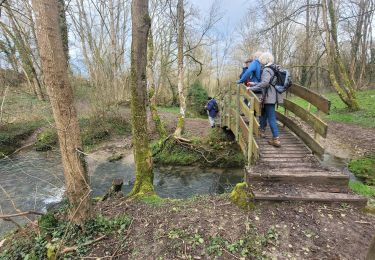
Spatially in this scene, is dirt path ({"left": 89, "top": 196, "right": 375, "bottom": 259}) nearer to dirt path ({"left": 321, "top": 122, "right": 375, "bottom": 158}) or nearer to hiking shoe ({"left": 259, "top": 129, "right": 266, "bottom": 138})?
hiking shoe ({"left": 259, "top": 129, "right": 266, "bottom": 138})

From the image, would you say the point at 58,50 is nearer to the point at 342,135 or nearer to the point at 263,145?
the point at 263,145

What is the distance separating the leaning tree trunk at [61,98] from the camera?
3.37m

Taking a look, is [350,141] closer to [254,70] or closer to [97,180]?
[254,70]

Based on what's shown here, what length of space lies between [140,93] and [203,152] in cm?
589

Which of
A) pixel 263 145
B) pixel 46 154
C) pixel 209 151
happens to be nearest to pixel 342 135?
pixel 209 151

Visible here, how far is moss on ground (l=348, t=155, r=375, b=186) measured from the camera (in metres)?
6.74

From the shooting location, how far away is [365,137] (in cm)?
970

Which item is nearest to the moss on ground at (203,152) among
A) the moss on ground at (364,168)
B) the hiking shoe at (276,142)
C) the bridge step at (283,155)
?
the moss on ground at (364,168)

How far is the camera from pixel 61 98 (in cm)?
365

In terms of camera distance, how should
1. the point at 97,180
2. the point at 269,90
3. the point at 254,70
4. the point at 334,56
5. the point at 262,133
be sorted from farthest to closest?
the point at 334,56 < the point at 97,180 < the point at 262,133 < the point at 254,70 < the point at 269,90

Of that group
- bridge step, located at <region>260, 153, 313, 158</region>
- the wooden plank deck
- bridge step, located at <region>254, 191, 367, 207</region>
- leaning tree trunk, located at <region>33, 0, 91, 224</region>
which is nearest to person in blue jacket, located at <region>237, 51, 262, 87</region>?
bridge step, located at <region>260, 153, 313, 158</region>

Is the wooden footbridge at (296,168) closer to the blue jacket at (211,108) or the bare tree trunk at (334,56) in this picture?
the blue jacket at (211,108)

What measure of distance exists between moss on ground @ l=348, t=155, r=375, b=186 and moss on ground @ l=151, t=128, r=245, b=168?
394 centimetres

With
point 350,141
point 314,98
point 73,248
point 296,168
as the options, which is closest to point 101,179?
point 73,248
